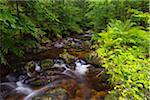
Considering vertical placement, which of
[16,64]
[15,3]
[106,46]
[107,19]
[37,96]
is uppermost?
[15,3]

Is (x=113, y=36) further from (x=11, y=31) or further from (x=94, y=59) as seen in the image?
(x=11, y=31)

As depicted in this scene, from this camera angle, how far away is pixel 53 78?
6.74 metres

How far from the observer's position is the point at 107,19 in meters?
9.80

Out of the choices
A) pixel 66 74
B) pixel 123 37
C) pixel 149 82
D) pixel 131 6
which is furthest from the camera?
pixel 131 6

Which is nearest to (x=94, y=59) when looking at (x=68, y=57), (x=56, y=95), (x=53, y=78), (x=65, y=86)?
(x=68, y=57)

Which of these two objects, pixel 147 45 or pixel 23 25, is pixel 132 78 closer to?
pixel 147 45

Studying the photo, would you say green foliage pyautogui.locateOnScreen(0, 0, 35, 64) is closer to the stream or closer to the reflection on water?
the stream

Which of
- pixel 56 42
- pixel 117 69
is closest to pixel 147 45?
pixel 117 69

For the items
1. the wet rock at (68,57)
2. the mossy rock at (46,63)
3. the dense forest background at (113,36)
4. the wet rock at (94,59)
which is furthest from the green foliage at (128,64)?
the mossy rock at (46,63)

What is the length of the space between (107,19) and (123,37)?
11.5 feet

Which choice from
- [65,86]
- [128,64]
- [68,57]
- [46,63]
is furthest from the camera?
[68,57]

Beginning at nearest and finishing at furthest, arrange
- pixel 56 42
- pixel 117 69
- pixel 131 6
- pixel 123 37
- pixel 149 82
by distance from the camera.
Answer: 1. pixel 149 82
2. pixel 117 69
3. pixel 123 37
4. pixel 131 6
5. pixel 56 42

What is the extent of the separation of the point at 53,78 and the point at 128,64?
2.48 m

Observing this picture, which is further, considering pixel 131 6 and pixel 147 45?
pixel 131 6
